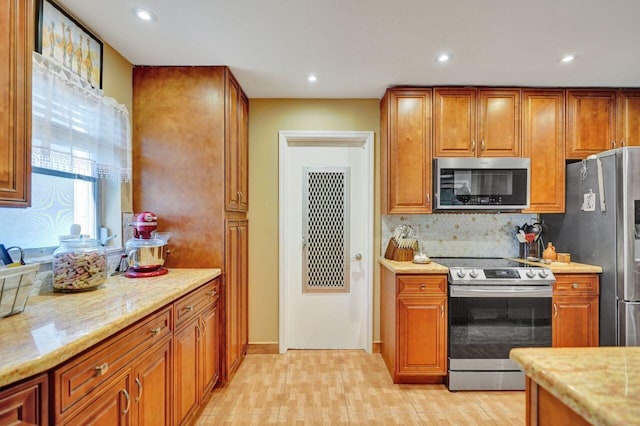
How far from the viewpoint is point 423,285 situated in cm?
246

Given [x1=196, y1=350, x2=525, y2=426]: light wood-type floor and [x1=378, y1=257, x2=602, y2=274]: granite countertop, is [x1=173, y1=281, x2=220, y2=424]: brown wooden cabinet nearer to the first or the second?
[x1=196, y1=350, x2=525, y2=426]: light wood-type floor

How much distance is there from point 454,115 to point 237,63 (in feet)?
6.08

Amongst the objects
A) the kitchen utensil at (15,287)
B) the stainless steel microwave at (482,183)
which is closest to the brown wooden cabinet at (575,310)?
the stainless steel microwave at (482,183)

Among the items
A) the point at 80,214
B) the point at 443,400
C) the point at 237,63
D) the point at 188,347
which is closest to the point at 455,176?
the point at 443,400

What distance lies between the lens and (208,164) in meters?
2.35

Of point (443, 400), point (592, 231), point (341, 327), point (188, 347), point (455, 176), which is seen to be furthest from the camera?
point (341, 327)

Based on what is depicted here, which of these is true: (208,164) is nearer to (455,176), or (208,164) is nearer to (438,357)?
(455,176)

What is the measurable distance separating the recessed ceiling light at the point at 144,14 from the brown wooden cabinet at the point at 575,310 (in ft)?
10.9

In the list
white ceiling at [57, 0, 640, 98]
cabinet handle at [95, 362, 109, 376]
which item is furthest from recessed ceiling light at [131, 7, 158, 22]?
cabinet handle at [95, 362, 109, 376]

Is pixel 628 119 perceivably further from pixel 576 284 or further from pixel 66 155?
pixel 66 155

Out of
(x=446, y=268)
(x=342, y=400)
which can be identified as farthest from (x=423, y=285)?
(x=342, y=400)

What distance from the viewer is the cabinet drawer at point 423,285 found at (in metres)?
2.45

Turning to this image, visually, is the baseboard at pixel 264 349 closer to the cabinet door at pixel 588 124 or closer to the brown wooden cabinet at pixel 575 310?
the brown wooden cabinet at pixel 575 310

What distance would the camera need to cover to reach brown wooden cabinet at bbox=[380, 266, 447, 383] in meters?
2.45
